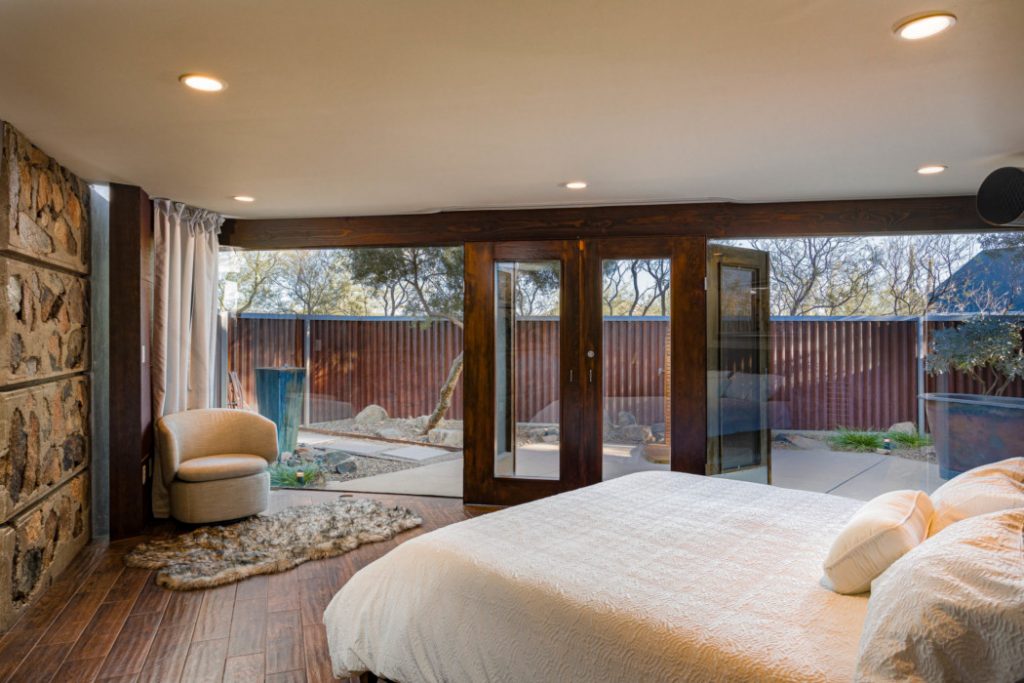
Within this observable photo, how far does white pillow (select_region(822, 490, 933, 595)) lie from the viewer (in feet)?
5.68

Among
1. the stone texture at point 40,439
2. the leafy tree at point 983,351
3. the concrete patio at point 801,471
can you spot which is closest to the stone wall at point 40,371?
the stone texture at point 40,439

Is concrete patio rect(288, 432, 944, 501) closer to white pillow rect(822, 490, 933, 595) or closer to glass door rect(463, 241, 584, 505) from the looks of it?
glass door rect(463, 241, 584, 505)

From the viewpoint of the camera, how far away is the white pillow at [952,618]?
122 cm

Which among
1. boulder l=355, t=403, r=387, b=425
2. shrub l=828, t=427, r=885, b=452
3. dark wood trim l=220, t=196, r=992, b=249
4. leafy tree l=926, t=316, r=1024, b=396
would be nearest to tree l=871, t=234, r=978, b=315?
dark wood trim l=220, t=196, r=992, b=249

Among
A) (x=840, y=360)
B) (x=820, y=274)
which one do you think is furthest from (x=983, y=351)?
(x=820, y=274)

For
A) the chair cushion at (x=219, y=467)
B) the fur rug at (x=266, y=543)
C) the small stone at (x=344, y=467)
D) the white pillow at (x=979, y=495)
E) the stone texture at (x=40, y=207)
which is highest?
the stone texture at (x=40, y=207)

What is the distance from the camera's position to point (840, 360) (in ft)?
15.7

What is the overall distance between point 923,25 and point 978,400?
10.5 feet

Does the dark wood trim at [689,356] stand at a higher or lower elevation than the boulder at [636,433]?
higher

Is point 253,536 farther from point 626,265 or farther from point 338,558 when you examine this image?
point 626,265

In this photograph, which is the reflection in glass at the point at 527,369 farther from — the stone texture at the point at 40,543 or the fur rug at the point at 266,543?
the stone texture at the point at 40,543

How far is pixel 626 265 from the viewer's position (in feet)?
15.8

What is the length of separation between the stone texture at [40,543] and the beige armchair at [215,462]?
50 cm

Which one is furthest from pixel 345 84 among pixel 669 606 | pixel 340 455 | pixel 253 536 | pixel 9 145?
pixel 340 455
